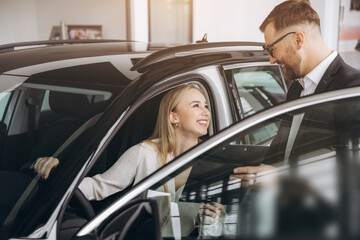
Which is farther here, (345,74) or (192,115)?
(192,115)

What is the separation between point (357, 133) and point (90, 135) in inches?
30.0

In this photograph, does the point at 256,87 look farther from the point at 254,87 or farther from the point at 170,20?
the point at 170,20

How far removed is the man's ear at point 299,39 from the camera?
6.09 feet

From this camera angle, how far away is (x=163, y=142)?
1.87 m

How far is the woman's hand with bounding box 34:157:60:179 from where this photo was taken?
1.40m

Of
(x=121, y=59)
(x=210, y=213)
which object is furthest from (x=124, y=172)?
(x=210, y=213)

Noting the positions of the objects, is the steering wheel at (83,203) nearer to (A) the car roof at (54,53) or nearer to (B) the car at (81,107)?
(B) the car at (81,107)

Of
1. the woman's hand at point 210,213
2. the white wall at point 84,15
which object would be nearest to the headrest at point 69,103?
the woman's hand at point 210,213

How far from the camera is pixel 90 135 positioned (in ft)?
4.54

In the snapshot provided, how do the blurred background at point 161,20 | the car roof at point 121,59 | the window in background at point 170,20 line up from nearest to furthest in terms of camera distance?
the car roof at point 121,59
the blurred background at point 161,20
the window in background at point 170,20

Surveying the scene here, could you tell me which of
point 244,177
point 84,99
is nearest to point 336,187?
point 244,177

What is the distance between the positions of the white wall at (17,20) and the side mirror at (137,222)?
665cm

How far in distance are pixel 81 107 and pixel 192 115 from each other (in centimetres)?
49

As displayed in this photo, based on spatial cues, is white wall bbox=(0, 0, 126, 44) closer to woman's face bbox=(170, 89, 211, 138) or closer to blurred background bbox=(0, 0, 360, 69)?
→ blurred background bbox=(0, 0, 360, 69)
